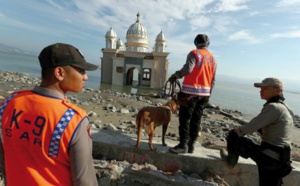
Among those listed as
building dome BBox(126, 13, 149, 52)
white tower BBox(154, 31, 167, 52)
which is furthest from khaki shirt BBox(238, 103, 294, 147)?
building dome BBox(126, 13, 149, 52)

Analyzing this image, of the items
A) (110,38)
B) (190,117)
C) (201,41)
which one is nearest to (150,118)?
(190,117)

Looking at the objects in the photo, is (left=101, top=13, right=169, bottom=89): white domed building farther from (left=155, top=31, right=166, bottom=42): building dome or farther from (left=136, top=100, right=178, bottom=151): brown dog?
(left=136, top=100, right=178, bottom=151): brown dog

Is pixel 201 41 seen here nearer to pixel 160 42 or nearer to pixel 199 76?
pixel 199 76

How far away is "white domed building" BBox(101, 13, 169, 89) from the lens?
32125 millimetres

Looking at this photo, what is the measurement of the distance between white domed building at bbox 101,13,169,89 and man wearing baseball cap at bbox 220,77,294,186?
2912cm

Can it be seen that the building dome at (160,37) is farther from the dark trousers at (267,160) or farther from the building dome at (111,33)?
the dark trousers at (267,160)

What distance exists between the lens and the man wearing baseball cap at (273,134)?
3025 millimetres

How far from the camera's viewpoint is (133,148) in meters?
4.08

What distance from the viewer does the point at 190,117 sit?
406 centimetres

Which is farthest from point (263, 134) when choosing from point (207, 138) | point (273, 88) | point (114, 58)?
point (114, 58)

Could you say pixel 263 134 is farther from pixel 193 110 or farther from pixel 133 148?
pixel 133 148

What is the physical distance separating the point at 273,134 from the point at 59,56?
3112mm

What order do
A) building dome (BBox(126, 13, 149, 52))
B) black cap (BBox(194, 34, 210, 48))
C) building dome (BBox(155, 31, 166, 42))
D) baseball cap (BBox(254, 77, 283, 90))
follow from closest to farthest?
baseball cap (BBox(254, 77, 283, 90))
black cap (BBox(194, 34, 210, 48))
building dome (BBox(155, 31, 166, 42))
building dome (BBox(126, 13, 149, 52))

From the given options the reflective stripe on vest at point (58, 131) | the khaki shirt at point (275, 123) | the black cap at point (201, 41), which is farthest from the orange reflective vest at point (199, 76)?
the reflective stripe on vest at point (58, 131)
